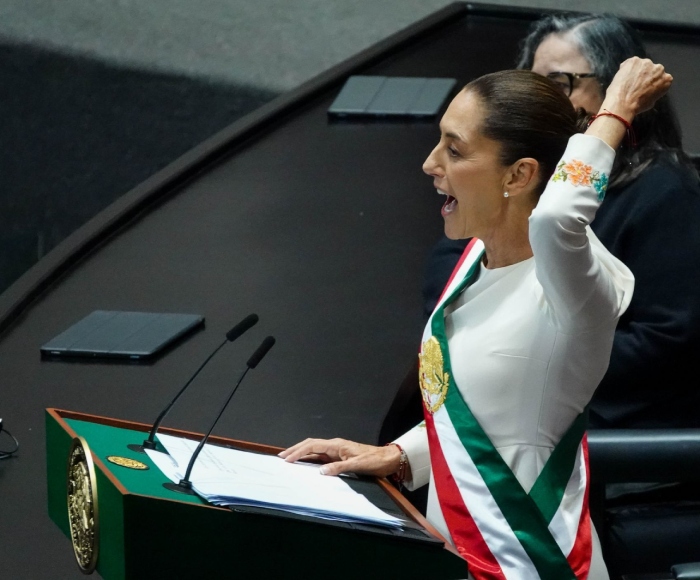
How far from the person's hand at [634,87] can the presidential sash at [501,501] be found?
0.27 m

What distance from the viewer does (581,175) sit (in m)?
1.06

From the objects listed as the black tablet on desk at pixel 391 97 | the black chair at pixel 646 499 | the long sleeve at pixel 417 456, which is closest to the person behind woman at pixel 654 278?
the black chair at pixel 646 499

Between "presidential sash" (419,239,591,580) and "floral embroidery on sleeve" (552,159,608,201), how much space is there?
21cm

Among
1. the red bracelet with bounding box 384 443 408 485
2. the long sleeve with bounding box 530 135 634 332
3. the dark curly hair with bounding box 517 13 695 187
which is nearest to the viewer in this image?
the long sleeve with bounding box 530 135 634 332

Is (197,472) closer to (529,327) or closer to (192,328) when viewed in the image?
(529,327)

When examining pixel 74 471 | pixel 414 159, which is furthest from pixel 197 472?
pixel 414 159

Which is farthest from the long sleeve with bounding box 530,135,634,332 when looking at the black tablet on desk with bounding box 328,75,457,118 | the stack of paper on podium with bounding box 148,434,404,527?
the black tablet on desk with bounding box 328,75,457,118

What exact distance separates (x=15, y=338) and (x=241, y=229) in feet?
1.81

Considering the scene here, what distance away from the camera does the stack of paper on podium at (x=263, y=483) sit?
1.00 metres

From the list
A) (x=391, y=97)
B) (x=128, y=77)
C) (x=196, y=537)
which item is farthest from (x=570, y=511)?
(x=128, y=77)

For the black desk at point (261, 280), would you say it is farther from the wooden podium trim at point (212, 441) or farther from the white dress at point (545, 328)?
the white dress at point (545, 328)

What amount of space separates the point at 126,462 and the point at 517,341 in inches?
14.1

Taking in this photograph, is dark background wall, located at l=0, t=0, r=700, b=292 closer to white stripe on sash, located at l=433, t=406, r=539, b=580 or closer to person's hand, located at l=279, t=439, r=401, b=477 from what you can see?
person's hand, located at l=279, t=439, r=401, b=477

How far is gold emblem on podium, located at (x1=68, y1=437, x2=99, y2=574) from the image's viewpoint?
0.99m
